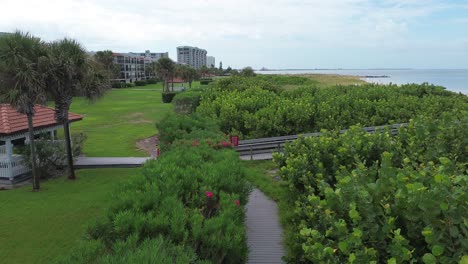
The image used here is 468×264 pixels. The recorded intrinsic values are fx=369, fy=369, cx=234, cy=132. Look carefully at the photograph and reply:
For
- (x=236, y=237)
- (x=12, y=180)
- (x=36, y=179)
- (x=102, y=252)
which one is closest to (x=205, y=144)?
(x=236, y=237)

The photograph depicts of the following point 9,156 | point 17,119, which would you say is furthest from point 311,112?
point 9,156

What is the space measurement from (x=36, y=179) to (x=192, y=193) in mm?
12527

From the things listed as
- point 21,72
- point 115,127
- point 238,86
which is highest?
point 21,72

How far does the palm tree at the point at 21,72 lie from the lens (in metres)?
14.2

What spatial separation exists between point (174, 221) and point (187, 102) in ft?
80.8

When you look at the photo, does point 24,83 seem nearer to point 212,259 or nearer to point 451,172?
point 212,259

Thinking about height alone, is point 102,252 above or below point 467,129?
below

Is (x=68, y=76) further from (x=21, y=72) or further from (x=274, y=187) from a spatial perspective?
(x=274, y=187)

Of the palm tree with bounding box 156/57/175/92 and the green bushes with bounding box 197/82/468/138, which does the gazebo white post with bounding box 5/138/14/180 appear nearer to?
the green bushes with bounding box 197/82/468/138

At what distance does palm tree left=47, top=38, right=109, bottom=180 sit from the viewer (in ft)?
50.3

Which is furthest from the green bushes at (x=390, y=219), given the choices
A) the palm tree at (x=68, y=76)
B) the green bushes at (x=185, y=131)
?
the palm tree at (x=68, y=76)

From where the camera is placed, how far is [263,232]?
9.26 metres

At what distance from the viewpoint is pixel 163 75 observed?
70.4 m

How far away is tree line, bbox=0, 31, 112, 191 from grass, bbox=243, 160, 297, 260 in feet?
26.8
